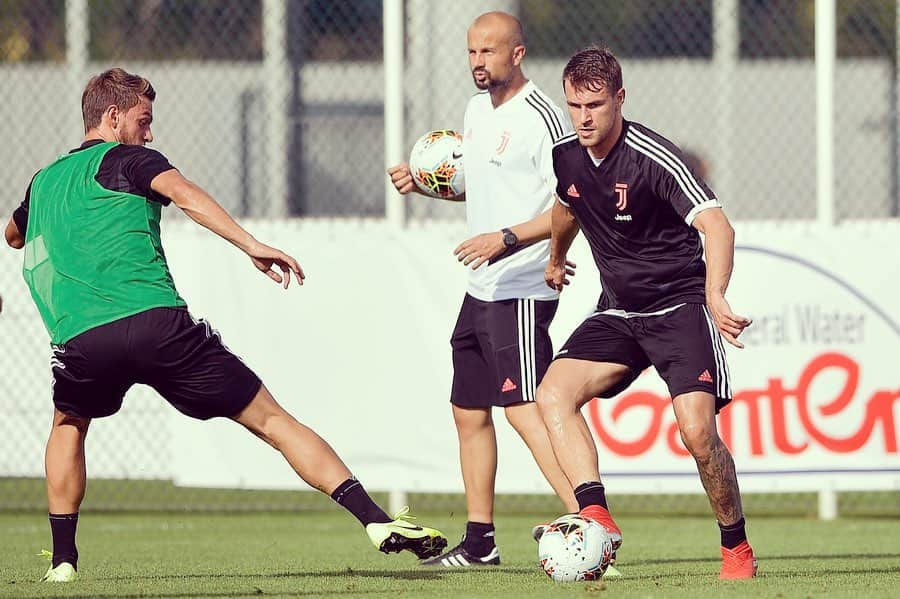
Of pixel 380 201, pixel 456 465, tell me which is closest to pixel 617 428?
pixel 456 465

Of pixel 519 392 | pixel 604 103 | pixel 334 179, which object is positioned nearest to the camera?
pixel 604 103

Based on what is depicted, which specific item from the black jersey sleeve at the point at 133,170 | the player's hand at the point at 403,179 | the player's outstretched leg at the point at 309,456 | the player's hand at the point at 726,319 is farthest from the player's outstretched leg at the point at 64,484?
the player's hand at the point at 726,319

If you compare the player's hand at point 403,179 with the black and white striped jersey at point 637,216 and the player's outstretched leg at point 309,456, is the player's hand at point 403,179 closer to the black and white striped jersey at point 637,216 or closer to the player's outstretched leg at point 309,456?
the black and white striped jersey at point 637,216

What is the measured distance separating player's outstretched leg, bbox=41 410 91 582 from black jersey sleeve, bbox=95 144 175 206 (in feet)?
3.30

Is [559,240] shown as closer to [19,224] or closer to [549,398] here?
[549,398]

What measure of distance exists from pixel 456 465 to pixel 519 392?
9.12ft

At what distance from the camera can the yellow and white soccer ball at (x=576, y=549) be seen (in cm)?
622

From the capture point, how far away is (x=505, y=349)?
23.8 feet

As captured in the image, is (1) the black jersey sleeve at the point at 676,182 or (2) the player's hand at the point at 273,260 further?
(1) the black jersey sleeve at the point at 676,182

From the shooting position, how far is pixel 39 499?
37.2ft

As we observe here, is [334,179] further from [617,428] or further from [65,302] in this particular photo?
[65,302]

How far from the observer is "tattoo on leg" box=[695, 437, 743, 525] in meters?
6.43

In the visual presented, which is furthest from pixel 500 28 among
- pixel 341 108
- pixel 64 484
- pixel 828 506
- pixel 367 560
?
pixel 341 108

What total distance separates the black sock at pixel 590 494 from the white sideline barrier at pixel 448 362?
3.35 meters
